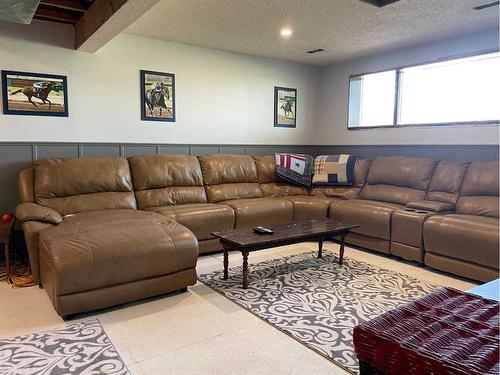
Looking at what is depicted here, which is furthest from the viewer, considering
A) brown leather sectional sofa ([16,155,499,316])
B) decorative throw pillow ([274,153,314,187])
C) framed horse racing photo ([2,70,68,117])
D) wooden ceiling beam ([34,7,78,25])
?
decorative throw pillow ([274,153,314,187])

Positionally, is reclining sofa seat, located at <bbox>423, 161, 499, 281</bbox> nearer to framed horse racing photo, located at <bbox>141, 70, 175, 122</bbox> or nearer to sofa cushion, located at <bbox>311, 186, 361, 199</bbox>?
sofa cushion, located at <bbox>311, 186, 361, 199</bbox>

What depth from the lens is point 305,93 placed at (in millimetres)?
5781

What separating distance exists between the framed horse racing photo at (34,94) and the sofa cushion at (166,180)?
0.93 meters

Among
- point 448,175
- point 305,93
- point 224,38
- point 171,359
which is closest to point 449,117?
point 448,175

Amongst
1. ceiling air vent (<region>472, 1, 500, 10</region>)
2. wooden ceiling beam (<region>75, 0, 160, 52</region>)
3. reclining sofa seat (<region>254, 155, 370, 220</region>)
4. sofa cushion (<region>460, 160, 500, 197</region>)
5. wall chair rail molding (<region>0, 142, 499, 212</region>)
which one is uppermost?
ceiling air vent (<region>472, 1, 500, 10</region>)

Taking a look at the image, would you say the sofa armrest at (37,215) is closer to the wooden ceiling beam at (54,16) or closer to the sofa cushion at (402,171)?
the wooden ceiling beam at (54,16)

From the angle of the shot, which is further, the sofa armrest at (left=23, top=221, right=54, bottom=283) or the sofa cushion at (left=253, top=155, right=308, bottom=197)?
the sofa cushion at (left=253, top=155, right=308, bottom=197)

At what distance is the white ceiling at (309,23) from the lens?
329cm

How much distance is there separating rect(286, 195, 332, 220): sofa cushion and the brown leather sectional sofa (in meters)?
0.01

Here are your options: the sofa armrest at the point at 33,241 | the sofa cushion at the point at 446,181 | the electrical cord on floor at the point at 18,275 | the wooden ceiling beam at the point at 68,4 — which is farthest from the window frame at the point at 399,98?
the electrical cord on floor at the point at 18,275

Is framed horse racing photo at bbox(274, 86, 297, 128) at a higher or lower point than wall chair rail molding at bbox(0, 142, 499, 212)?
higher

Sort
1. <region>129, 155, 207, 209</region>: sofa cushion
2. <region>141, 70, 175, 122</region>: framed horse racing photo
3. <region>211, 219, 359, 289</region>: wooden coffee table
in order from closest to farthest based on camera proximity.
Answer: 1. <region>211, 219, 359, 289</region>: wooden coffee table
2. <region>129, 155, 207, 209</region>: sofa cushion
3. <region>141, 70, 175, 122</region>: framed horse racing photo

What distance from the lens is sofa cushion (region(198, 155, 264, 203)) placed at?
4391mm

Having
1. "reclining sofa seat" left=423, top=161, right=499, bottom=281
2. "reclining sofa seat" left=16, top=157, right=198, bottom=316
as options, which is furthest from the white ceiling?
"reclining sofa seat" left=16, top=157, right=198, bottom=316
